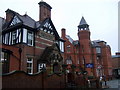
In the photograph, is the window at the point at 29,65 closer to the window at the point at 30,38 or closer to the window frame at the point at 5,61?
the window at the point at 30,38

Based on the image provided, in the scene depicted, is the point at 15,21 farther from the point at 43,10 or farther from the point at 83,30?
the point at 83,30

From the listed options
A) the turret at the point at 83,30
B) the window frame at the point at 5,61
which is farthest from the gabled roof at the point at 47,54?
the turret at the point at 83,30

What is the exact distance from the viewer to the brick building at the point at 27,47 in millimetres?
16812

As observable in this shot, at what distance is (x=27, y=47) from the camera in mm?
18078

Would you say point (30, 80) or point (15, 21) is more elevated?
point (15, 21)

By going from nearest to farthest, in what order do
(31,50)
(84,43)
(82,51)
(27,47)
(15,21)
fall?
(27,47), (31,50), (15,21), (84,43), (82,51)

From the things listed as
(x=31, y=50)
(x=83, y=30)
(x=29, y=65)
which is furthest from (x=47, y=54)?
(x=83, y=30)

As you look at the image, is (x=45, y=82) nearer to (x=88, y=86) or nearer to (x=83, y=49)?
(x=88, y=86)

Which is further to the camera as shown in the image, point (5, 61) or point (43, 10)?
point (43, 10)

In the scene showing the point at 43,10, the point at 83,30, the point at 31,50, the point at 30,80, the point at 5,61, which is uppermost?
the point at 43,10

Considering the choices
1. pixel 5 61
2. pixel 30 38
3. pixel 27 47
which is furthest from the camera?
pixel 30 38

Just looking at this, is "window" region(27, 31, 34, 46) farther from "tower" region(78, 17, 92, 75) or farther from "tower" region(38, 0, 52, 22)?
"tower" region(78, 17, 92, 75)

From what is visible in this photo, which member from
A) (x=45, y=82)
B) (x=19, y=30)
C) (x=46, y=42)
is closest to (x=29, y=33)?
(x=19, y=30)

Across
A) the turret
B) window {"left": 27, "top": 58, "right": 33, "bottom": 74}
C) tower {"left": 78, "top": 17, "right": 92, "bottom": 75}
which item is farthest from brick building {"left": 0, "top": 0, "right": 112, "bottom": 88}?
the turret
